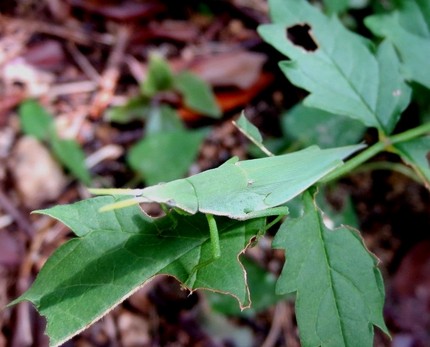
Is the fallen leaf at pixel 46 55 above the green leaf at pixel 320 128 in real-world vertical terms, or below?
above

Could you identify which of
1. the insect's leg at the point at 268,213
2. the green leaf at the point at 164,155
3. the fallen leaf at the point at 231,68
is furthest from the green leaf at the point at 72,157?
the insect's leg at the point at 268,213

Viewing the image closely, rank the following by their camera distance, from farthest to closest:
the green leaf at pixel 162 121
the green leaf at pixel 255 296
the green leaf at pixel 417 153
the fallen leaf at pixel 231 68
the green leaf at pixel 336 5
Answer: the fallen leaf at pixel 231 68 < the green leaf at pixel 162 121 < the green leaf at pixel 336 5 < the green leaf at pixel 255 296 < the green leaf at pixel 417 153

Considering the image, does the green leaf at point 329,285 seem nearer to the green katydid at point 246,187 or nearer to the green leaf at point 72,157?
the green katydid at point 246,187

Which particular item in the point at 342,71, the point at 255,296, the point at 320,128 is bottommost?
the point at 255,296

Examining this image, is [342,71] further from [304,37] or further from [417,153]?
[417,153]

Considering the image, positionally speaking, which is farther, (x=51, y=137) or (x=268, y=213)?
(x=51, y=137)

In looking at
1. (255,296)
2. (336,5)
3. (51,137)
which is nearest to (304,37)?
(336,5)
